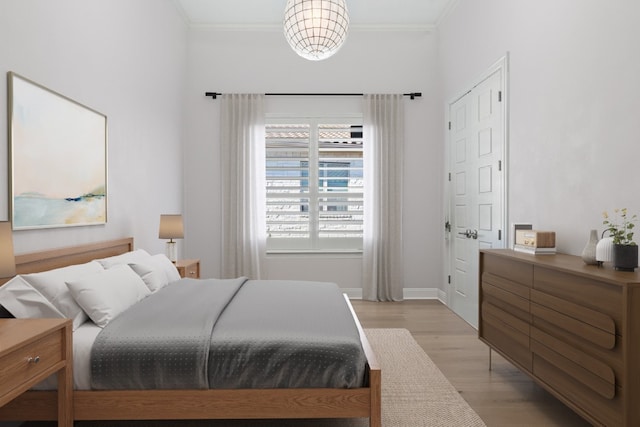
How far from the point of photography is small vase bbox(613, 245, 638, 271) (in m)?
1.93

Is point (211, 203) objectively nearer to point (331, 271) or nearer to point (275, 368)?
point (331, 271)

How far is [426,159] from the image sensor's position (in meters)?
5.34

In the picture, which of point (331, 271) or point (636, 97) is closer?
point (636, 97)

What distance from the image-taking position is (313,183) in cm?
540

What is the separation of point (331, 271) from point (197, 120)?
2527 mm

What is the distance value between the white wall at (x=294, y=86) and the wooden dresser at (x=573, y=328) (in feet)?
8.46

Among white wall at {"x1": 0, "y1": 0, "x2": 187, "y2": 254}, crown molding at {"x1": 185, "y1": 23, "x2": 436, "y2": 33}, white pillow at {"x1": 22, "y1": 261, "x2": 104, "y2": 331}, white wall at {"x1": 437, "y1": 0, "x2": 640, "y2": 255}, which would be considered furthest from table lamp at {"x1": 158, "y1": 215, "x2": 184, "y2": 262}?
white wall at {"x1": 437, "y1": 0, "x2": 640, "y2": 255}

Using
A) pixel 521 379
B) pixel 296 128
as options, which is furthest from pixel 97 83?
pixel 521 379

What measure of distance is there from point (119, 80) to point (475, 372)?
3531 mm

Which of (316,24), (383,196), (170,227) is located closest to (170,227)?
(170,227)

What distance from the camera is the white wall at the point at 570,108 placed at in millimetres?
2227

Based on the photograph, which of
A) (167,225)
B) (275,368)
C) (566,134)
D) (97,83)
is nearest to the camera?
(275,368)

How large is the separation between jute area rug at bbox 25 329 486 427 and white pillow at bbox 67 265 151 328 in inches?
23.1

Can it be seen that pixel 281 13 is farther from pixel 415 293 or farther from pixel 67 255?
pixel 415 293
